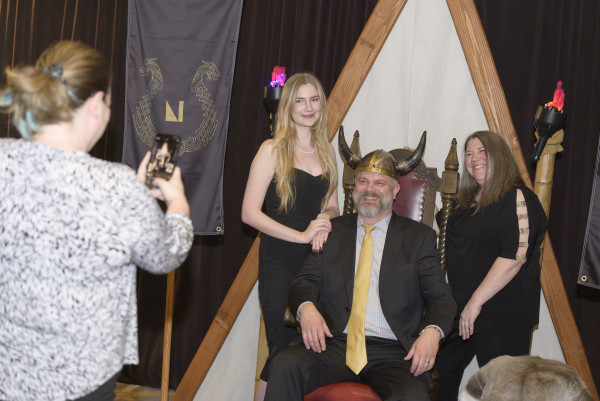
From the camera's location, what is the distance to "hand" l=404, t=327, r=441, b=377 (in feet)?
9.23

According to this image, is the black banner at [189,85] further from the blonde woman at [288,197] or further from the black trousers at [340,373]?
the black trousers at [340,373]

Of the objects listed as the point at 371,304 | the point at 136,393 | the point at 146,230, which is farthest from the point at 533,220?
the point at 136,393

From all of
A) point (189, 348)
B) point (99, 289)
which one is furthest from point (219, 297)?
point (99, 289)

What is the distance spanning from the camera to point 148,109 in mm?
3861

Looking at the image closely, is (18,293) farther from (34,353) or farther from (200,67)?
(200,67)

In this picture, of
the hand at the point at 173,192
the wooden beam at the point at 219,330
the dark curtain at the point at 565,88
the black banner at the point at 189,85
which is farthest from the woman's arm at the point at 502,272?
the hand at the point at 173,192

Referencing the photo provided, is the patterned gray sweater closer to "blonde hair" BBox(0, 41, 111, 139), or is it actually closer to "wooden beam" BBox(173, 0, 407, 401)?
"blonde hair" BBox(0, 41, 111, 139)

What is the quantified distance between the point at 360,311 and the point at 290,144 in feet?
3.04

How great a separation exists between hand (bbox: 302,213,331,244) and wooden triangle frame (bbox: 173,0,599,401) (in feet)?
2.14

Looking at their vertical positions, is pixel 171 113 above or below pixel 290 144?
above

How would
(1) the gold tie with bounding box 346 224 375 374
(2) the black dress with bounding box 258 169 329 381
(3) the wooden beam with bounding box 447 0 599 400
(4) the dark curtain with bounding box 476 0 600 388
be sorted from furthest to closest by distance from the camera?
(4) the dark curtain with bounding box 476 0 600 388 → (3) the wooden beam with bounding box 447 0 599 400 → (2) the black dress with bounding box 258 169 329 381 → (1) the gold tie with bounding box 346 224 375 374

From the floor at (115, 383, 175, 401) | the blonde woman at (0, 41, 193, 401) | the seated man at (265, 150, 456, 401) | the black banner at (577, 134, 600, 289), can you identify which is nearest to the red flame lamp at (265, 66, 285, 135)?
the seated man at (265, 150, 456, 401)

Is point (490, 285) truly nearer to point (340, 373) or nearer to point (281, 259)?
point (340, 373)

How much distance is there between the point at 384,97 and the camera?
4.03 meters
